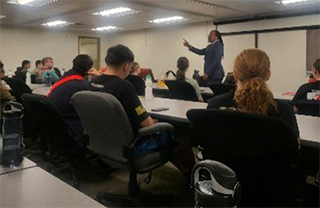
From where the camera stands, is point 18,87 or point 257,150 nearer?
point 257,150

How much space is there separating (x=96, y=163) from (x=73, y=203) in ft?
7.65

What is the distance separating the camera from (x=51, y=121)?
226 centimetres

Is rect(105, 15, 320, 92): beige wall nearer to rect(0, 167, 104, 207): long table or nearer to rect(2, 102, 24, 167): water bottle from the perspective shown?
rect(2, 102, 24, 167): water bottle

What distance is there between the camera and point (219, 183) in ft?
1.88

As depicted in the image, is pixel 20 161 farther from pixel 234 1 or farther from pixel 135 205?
pixel 234 1

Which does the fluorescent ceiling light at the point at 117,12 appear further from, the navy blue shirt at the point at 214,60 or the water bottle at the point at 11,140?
the water bottle at the point at 11,140

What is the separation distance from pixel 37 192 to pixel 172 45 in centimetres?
902

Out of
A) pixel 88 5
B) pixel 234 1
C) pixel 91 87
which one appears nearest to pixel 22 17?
pixel 88 5

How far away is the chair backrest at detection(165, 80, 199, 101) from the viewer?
3525 millimetres

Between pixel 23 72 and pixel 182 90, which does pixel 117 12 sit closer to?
pixel 23 72

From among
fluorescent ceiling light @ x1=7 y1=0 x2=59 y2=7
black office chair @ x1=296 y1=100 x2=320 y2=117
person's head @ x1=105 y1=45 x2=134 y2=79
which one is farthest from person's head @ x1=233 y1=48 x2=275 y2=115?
fluorescent ceiling light @ x1=7 y1=0 x2=59 y2=7

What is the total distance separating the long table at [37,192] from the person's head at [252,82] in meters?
0.92

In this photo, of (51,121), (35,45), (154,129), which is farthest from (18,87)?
(35,45)

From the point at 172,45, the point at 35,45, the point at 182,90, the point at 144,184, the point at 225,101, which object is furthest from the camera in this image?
the point at 35,45
